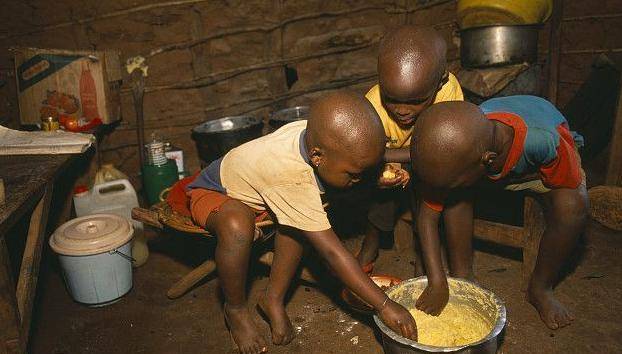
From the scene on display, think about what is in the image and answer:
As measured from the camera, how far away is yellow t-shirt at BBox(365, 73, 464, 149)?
2496 mm

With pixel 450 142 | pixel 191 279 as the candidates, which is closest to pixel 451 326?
pixel 450 142

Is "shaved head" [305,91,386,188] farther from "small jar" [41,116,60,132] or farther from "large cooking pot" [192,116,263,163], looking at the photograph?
"small jar" [41,116,60,132]

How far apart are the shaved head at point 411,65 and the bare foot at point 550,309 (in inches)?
46.5

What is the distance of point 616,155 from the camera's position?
327 cm

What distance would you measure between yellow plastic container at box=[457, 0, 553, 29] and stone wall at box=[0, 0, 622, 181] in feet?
2.49

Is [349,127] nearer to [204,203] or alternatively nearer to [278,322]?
[204,203]

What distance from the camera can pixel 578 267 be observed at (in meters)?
2.80

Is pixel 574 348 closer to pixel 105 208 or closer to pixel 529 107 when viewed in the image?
pixel 529 107

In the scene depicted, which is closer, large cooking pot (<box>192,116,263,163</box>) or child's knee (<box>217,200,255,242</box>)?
child's knee (<box>217,200,255,242</box>)

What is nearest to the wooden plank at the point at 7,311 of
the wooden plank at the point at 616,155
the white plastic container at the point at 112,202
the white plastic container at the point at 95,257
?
the white plastic container at the point at 95,257

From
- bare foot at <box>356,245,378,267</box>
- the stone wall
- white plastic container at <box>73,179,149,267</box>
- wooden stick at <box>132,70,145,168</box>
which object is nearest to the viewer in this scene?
bare foot at <box>356,245,378,267</box>

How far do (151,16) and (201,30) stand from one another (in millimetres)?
426

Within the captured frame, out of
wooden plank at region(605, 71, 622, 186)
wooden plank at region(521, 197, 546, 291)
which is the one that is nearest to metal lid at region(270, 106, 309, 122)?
wooden plank at region(521, 197, 546, 291)

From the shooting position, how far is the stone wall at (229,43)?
13.0 feet
